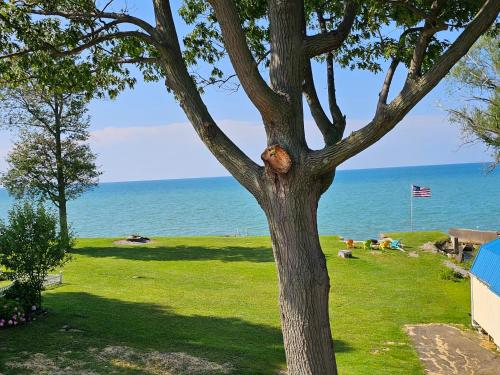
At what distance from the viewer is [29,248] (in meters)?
16.5

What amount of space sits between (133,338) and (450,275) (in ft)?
60.2

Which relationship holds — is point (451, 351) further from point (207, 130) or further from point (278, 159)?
point (207, 130)

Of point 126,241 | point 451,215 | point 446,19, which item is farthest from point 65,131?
point 451,215

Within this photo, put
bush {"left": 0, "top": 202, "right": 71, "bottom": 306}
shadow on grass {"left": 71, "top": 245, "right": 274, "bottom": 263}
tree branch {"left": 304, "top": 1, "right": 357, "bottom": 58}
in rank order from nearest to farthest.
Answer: tree branch {"left": 304, "top": 1, "right": 357, "bottom": 58} → bush {"left": 0, "top": 202, "right": 71, "bottom": 306} → shadow on grass {"left": 71, "top": 245, "right": 274, "bottom": 263}

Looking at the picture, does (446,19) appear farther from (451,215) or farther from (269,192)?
(451,215)

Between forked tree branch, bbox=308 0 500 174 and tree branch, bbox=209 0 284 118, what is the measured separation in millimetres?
864

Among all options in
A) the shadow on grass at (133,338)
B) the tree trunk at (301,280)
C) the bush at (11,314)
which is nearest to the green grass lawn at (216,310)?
the shadow on grass at (133,338)

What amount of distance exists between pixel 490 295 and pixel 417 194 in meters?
24.7

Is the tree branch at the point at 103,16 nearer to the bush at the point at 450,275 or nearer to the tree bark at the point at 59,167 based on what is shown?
the bush at the point at 450,275

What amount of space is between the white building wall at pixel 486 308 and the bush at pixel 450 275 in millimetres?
9080

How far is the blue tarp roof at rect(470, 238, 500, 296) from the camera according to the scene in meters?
14.7

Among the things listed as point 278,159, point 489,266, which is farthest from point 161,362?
point 489,266

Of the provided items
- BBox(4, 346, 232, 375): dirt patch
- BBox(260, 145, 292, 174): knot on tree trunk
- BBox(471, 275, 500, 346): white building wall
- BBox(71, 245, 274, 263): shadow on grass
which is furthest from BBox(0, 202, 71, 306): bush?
BBox(71, 245, 274, 263): shadow on grass

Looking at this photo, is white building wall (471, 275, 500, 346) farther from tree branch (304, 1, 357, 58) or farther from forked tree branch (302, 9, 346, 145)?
tree branch (304, 1, 357, 58)
